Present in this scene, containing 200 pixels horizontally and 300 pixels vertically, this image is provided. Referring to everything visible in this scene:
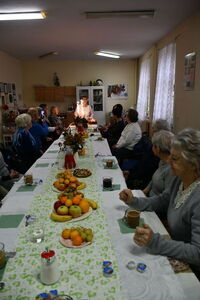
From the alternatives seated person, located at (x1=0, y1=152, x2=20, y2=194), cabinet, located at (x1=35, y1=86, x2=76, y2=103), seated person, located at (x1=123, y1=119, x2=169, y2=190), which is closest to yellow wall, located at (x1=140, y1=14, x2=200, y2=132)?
seated person, located at (x1=123, y1=119, x2=169, y2=190)

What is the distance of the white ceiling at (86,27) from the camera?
10.8 feet

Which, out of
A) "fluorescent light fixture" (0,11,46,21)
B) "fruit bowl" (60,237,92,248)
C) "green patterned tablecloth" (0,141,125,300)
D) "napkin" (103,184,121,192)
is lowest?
"green patterned tablecloth" (0,141,125,300)

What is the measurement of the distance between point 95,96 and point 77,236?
7.91m

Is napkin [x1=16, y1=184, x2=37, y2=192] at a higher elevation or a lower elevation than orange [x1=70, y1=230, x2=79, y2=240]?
lower

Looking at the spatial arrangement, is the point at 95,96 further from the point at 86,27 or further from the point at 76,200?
the point at 76,200

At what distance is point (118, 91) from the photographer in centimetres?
929

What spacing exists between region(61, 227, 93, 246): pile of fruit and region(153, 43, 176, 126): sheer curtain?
4.19m

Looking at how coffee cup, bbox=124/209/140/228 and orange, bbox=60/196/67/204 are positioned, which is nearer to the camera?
coffee cup, bbox=124/209/140/228

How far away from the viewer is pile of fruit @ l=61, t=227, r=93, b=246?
1342 millimetres

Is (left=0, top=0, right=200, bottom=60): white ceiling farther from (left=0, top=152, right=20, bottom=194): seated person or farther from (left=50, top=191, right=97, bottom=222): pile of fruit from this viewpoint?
(left=50, top=191, right=97, bottom=222): pile of fruit

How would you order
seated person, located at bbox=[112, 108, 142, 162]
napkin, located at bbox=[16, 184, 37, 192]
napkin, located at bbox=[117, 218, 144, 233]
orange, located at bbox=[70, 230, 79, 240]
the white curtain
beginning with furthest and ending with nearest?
the white curtain
seated person, located at bbox=[112, 108, 142, 162]
napkin, located at bbox=[16, 184, 37, 192]
napkin, located at bbox=[117, 218, 144, 233]
orange, located at bbox=[70, 230, 79, 240]

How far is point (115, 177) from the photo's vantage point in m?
2.44

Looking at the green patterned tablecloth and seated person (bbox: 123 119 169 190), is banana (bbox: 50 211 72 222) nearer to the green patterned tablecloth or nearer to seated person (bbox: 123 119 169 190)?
the green patterned tablecloth

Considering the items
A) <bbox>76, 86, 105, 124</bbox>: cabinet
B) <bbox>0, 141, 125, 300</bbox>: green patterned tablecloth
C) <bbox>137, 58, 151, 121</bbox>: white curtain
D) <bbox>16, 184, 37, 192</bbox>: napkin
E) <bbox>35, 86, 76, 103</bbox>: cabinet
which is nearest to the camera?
<bbox>0, 141, 125, 300</bbox>: green patterned tablecloth
